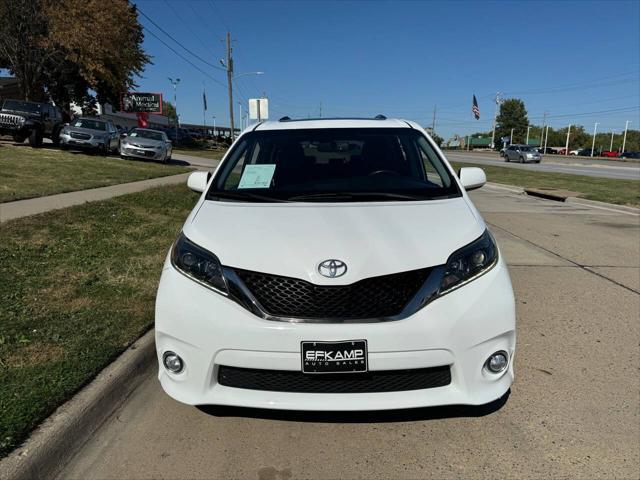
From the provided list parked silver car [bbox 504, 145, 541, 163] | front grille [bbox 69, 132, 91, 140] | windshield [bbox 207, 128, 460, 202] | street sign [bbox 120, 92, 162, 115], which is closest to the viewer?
windshield [bbox 207, 128, 460, 202]

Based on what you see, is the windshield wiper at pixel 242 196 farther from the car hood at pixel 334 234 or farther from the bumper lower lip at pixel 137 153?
the bumper lower lip at pixel 137 153

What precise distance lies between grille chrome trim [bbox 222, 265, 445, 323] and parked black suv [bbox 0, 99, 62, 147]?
19.6 metres

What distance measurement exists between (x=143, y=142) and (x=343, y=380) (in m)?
18.8

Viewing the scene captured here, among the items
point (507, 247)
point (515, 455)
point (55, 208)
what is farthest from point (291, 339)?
point (55, 208)

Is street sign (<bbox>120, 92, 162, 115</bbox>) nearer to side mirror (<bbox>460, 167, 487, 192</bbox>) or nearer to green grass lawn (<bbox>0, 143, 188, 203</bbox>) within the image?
green grass lawn (<bbox>0, 143, 188, 203</bbox>)

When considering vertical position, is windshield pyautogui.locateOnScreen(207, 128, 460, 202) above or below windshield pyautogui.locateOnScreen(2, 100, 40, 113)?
below

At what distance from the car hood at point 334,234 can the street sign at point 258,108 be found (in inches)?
667

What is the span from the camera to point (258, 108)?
22.3m

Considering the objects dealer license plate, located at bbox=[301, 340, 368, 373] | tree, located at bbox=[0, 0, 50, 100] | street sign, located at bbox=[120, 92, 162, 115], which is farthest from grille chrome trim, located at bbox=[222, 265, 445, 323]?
street sign, located at bbox=[120, 92, 162, 115]

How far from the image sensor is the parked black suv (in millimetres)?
18250

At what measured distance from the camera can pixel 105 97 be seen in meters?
43.4

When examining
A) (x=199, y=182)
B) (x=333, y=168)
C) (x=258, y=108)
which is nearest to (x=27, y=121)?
(x=258, y=108)

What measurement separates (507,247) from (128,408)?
5941 mm

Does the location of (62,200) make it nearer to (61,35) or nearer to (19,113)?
(19,113)
